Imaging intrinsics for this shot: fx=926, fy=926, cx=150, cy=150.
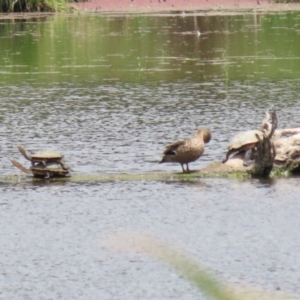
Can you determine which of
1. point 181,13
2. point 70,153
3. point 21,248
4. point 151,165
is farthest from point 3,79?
point 181,13

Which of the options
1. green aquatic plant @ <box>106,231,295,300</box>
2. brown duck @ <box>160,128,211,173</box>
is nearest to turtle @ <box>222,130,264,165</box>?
brown duck @ <box>160,128,211,173</box>

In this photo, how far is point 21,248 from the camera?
7082mm

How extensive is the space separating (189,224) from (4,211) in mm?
1787

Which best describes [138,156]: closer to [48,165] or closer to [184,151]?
[184,151]

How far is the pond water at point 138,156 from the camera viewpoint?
6.36 m

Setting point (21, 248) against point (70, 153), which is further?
point (70, 153)

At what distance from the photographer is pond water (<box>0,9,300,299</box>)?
6363mm

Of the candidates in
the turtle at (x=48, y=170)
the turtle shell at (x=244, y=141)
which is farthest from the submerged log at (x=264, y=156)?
the turtle at (x=48, y=170)

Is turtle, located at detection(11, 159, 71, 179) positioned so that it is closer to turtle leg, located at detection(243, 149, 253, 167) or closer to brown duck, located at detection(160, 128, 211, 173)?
brown duck, located at detection(160, 128, 211, 173)

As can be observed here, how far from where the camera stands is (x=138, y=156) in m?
11.0

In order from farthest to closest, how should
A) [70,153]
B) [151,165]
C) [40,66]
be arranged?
1. [40,66]
2. [70,153]
3. [151,165]

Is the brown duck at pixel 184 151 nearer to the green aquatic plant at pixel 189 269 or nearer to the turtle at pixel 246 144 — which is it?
the turtle at pixel 246 144

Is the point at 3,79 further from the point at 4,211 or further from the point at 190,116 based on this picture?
the point at 4,211

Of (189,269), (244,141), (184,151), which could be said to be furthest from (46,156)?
(189,269)
